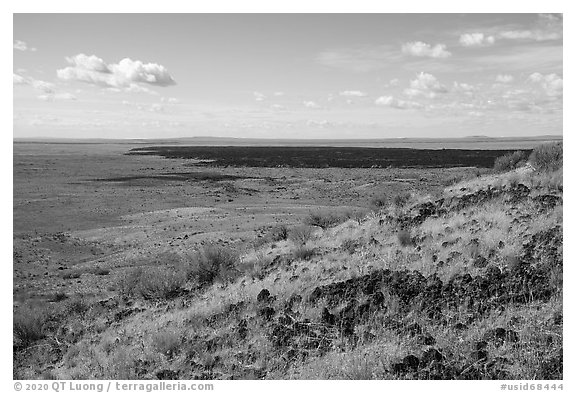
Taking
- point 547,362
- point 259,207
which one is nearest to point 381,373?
point 547,362

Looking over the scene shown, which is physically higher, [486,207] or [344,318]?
[486,207]

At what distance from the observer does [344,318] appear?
6.35 metres

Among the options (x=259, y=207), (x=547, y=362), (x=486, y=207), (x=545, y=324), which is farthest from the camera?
(x=259, y=207)

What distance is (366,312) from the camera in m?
6.36

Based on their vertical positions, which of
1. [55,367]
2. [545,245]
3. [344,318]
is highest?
[545,245]

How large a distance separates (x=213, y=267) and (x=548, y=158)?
331 inches

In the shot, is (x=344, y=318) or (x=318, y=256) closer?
(x=344, y=318)

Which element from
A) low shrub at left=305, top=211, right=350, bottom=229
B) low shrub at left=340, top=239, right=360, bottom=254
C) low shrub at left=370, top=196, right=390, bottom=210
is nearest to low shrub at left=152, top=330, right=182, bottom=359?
low shrub at left=340, top=239, right=360, bottom=254

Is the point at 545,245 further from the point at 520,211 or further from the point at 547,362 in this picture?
the point at 547,362

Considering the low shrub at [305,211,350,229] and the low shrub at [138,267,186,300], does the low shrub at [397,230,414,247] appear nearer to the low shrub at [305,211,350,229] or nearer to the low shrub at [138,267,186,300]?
the low shrub at [305,211,350,229]

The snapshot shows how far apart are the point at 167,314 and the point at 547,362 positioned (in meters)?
6.11

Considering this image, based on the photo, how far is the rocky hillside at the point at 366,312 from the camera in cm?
545

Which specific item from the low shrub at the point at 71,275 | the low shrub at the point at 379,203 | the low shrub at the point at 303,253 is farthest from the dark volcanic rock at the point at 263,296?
the low shrub at the point at 71,275

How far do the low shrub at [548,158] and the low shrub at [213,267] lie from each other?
24.2ft
